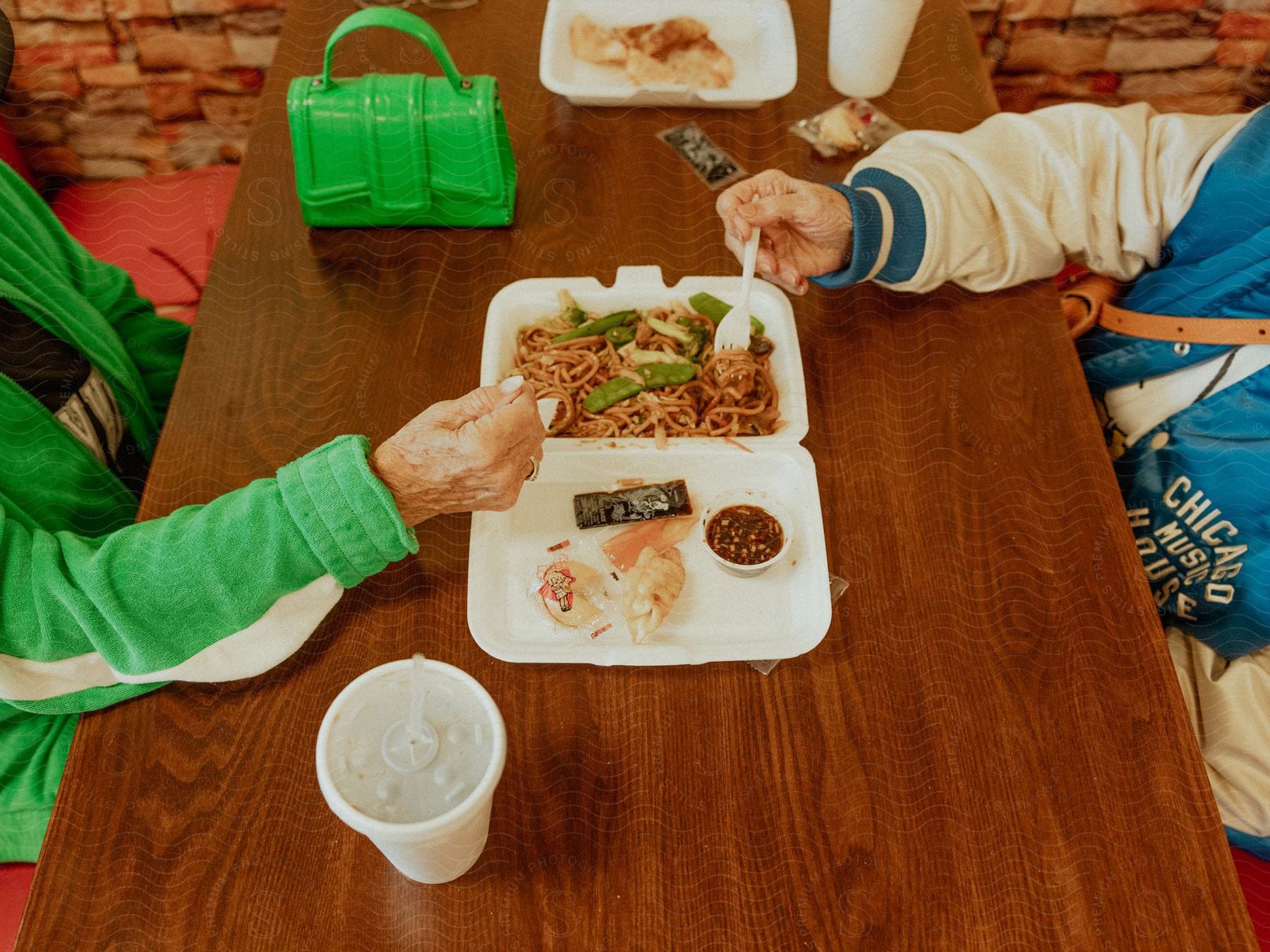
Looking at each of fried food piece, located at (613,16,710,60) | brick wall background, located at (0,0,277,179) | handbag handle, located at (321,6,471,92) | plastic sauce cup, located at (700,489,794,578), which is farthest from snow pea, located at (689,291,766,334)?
brick wall background, located at (0,0,277,179)

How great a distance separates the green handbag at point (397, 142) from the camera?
4.94 ft

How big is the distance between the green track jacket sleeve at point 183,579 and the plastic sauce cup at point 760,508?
45 centimetres

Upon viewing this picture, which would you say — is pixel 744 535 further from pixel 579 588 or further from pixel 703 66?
pixel 703 66

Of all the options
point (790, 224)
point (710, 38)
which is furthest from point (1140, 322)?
point (710, 38)

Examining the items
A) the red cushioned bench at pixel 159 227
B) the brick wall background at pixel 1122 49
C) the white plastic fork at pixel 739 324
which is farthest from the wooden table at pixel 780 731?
the brick wall background at pixel 1122 49

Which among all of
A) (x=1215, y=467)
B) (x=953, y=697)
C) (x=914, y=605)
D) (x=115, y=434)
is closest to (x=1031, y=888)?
(x=953, y=697)

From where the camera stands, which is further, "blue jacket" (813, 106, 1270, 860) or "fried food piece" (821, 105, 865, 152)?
"fried food piece" (821, 105, 865, 152)

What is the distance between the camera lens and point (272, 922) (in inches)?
38.2

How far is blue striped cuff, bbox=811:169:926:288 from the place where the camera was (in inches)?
57.4

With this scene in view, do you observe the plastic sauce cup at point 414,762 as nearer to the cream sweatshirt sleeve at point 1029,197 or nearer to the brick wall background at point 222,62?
the cream sweatshirt sleeve at point 1029,197

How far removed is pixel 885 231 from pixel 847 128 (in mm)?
405

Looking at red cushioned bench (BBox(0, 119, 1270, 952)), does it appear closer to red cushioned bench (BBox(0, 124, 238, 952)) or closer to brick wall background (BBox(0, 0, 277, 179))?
red cushioned bench (BBox(0, 124, 238, 952))

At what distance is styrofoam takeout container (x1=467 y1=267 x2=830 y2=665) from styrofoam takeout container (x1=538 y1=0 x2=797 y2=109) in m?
0.54

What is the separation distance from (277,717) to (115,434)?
Result: 670 mm
